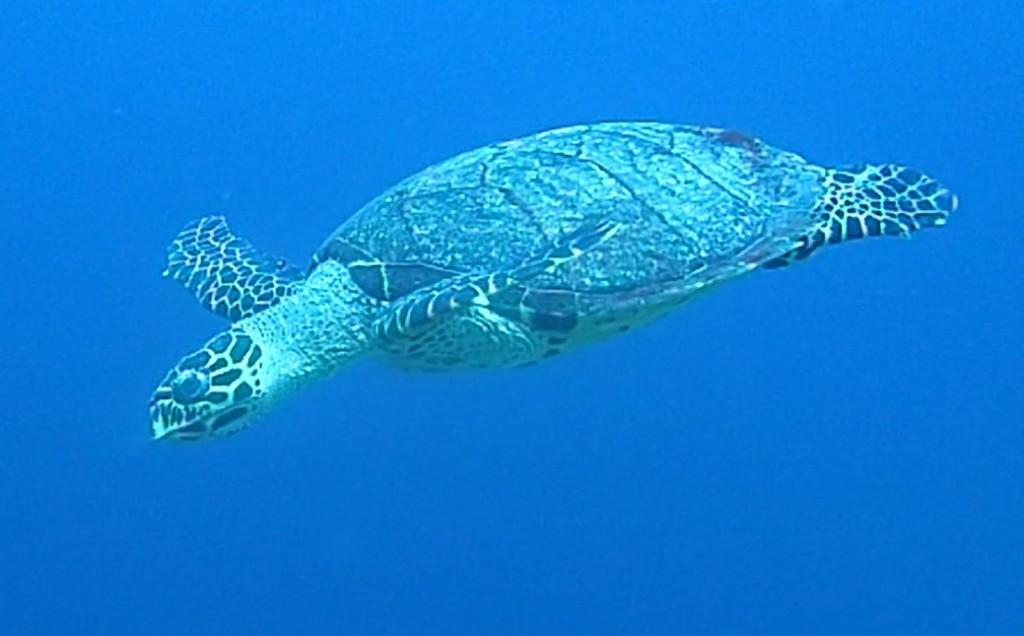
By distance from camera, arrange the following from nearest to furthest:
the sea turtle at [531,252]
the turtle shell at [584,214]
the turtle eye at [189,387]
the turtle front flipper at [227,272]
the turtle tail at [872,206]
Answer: the turtle eye at [189,387], the sea turtle at [531,252], the turtle shell at [584,214], the turtle tail at [872,206], the turtle front flipper at [227,272]

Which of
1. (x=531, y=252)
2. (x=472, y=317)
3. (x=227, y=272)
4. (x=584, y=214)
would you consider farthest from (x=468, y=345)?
(x=227, y=272)

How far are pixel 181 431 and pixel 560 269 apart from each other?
1.57m

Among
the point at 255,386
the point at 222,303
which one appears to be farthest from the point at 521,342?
the point at 222,303

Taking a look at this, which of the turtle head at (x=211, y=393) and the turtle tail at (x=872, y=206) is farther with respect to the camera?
the turtle tail at (x=872, y=206)

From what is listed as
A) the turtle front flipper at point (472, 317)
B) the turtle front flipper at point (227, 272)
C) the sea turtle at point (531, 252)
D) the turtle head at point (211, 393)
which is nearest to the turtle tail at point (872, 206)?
the sea turtle at point (531, 252)

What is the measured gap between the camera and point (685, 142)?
5629 millimetres

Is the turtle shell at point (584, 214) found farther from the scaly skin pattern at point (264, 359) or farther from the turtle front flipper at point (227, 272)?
the turtle front flipper at point (227, 272)

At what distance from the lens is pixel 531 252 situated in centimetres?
504

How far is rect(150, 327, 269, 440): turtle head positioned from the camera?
4.69 metres

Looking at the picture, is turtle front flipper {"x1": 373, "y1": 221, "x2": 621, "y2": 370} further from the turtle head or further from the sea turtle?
the turtle head

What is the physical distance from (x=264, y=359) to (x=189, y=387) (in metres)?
0.37

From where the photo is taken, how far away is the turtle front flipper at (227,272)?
18.8ft

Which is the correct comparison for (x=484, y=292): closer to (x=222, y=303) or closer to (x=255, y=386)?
(x=255, y=386)

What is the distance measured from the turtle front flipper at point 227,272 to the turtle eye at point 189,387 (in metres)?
0.96
